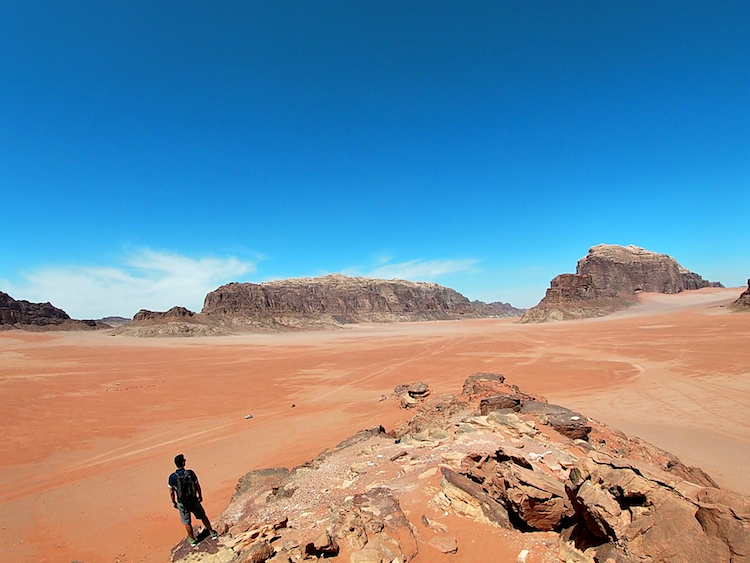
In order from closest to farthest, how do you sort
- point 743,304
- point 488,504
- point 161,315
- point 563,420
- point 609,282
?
1. point 488,504
2. point 563,420
3. point 743,304
4. point 161,315
5. point 609,282

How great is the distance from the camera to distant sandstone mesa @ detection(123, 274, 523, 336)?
91144 millimetres

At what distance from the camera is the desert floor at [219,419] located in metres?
7.40

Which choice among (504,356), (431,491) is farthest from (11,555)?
(504,356)

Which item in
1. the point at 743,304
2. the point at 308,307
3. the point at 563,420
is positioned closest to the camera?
the point at 563,420

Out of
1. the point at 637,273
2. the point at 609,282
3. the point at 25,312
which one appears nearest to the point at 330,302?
the point at 25,312

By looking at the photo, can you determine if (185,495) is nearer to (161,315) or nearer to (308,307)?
(161,315)

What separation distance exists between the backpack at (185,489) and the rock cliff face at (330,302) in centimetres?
9799

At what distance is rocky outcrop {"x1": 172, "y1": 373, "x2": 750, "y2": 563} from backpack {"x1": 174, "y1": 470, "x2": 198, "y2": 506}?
1.95 ft

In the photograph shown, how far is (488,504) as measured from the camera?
16.0 ft

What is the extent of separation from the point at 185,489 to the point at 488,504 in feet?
14.6

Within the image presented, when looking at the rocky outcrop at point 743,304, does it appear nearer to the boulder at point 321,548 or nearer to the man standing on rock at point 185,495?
the boulder at point 321,548

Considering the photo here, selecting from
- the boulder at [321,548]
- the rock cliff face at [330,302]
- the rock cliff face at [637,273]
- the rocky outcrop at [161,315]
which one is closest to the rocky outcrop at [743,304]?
the rock cliff face at [637,273]

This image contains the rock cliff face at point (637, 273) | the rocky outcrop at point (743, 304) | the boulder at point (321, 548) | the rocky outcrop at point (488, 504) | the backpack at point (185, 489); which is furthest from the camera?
the rock cliff face at point (637, 273)

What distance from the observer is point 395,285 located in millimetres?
171875
